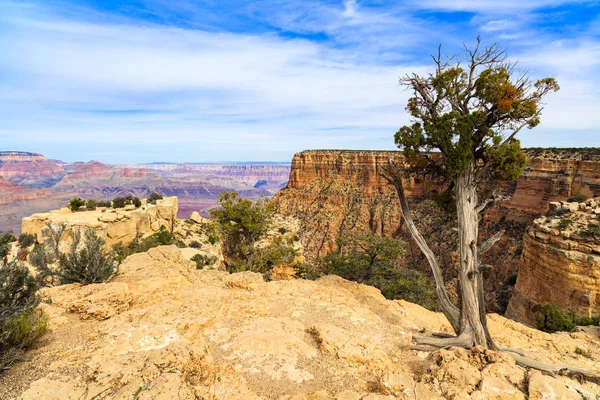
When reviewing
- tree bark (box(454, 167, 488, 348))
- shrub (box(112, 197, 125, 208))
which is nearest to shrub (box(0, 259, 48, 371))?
tree bark (box(454, 167, 488, 348))

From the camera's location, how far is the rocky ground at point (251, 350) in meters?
5.13

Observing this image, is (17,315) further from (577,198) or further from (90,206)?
(577,198)

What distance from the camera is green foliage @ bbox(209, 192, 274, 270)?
64.8ft

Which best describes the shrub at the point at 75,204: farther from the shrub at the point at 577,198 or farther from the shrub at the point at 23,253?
the shrub at the point at 577,198

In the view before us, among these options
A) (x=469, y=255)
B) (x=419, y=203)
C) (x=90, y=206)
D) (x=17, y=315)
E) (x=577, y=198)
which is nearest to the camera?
(x=17, y=315)

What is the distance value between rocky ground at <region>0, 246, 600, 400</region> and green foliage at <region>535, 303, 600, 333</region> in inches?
329

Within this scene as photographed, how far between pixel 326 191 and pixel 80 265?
52.7 metres

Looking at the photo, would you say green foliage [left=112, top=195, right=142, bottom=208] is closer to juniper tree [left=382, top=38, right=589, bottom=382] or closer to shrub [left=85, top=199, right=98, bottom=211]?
shrub [left=85, top=199, right=98, bottom=211]

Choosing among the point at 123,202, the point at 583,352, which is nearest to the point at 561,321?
the point at 583,352

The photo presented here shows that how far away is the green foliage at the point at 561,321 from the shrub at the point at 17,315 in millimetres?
23194

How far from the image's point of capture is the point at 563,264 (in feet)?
71.8

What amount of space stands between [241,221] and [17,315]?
545 inches

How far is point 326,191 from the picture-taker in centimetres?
6150

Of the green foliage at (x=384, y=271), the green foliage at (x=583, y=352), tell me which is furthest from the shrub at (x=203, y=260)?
the green foliage at (x=583, y=352)
